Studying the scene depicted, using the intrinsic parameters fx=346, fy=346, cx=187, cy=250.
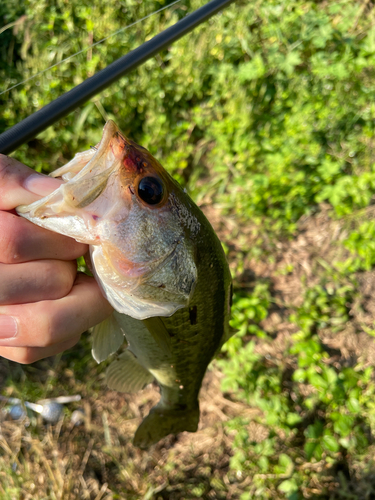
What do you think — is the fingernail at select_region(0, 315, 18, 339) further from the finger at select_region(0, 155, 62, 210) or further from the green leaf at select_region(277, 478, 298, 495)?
the green leaf at select_region(277, 478, 298, 495)

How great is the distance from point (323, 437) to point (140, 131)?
3007mm

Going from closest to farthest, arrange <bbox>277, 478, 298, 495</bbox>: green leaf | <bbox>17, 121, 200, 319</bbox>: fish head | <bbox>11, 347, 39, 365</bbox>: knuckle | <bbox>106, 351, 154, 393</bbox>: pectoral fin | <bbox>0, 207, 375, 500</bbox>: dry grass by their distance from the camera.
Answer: <bbox>17, 121, 200, 319</bbox>: fish head → <bbox>11, 347, 39, 365</bbox>: knuckle → <bbox>106, 351, 154, 393</bbox>: pectoral fin → <bbox>277, 478, 298, 495</bbox>: green leaf → <bbox>0, 207, 375, 500</bbox>: dry grass

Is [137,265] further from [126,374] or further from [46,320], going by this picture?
[126,374]

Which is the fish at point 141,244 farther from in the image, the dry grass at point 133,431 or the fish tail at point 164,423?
the dry grass at point 133,431

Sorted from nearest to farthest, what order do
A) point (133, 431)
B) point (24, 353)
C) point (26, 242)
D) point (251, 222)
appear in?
point (26, 242) → point (24, 353) → point (133, 431) → point (251, 222)

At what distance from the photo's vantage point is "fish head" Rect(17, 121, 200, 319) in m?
0.95

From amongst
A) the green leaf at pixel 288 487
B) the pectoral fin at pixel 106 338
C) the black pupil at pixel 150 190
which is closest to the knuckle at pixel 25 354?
the pectoral fin at pixel 106 338

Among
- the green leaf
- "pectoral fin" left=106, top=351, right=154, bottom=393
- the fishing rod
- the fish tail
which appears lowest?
the green leaf

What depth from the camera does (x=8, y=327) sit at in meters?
0.99

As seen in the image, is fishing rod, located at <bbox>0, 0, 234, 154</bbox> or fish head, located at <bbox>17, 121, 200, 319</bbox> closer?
fish head, located at <bbox>17, 121, 200, 319</bbox>

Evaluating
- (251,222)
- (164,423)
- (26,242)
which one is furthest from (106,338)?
(251,222)

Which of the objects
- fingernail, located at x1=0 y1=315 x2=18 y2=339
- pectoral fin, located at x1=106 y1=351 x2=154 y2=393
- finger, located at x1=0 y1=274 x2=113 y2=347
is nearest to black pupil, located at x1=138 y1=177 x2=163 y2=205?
finger, located at x1=0 y1=274 x2=113 y2=347

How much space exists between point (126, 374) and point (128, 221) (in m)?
1.04

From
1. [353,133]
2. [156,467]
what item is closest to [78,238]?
[156,467]
